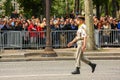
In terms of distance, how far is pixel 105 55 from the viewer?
23703 millimetres

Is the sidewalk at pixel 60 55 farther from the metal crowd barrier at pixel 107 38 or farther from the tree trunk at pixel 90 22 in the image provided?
the metal crowd barrier at pixel 107 38

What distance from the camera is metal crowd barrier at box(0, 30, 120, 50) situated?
84.9 feet

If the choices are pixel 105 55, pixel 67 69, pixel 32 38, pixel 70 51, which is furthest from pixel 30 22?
pixel 67 69

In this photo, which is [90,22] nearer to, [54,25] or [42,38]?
[42,38]

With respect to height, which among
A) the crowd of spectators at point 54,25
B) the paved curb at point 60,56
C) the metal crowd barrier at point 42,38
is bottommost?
the paved curb at point 60,56

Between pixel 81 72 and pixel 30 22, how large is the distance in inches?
444

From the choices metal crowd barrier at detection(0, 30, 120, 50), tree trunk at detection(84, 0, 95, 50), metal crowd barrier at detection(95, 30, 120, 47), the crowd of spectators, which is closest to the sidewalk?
tree trunk at detection(84, 0, 95, 50)

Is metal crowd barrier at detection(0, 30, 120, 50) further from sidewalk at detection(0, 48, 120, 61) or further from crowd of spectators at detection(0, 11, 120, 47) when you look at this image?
sidewalk at detection(0, 48, 120, 61)

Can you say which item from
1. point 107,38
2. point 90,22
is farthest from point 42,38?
point 107,38

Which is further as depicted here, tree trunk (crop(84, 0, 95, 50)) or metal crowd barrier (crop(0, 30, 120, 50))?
metal crowd barrier (crop(0, 30, 120, 50))

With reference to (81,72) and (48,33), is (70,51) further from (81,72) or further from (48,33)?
(81,72)

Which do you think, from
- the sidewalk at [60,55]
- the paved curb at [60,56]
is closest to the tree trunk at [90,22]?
the sidewalk at [60,55]

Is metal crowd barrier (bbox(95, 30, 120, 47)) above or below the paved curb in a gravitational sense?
above

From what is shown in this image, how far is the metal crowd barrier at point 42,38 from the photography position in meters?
25.9
